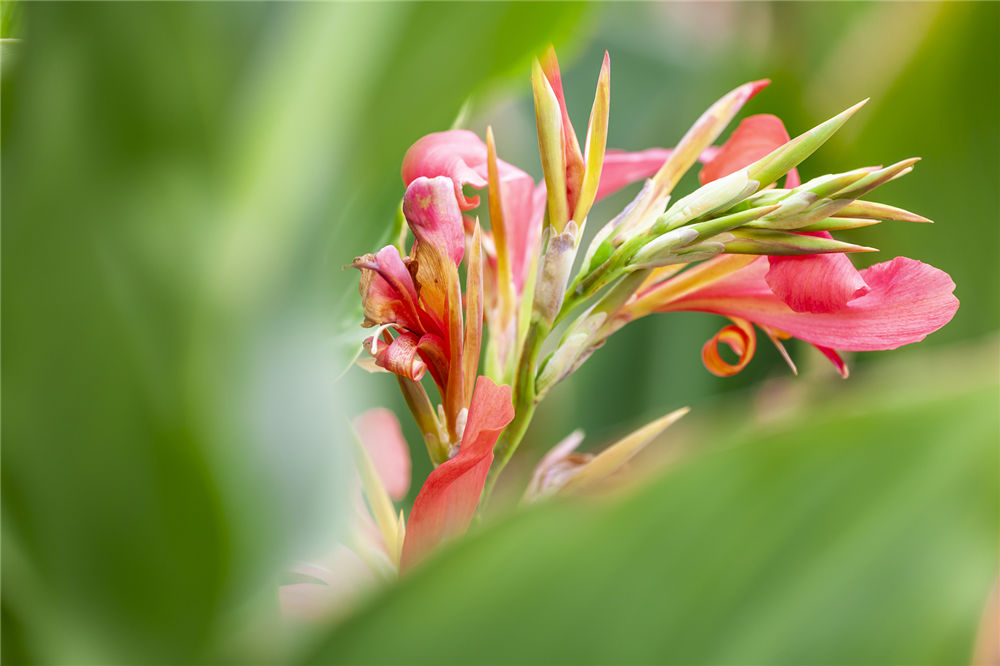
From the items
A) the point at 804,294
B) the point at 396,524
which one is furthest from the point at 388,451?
the point at 804,294

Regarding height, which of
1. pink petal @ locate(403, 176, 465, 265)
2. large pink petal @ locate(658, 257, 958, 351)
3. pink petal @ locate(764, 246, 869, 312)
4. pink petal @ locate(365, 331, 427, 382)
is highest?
pink petal @ locate(403, 176, 465, 265)

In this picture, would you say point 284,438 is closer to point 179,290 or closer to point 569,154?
point 179,290

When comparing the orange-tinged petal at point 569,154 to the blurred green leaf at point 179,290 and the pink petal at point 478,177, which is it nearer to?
the pink petal at point 478,177

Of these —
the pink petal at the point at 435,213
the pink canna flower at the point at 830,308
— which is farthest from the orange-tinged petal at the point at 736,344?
the pink petal at the point at 435,213

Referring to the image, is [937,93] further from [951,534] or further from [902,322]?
[951,534]

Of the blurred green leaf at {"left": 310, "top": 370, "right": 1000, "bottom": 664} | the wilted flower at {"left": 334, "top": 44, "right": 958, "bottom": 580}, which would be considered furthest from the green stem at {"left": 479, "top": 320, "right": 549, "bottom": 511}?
the blurred green leaf at {"left": 310, "top": 370, "right": 1000, "bottom": 664}

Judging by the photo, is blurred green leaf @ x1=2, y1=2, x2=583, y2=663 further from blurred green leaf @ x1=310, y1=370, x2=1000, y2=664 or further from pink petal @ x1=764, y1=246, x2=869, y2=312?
pink petal @ x1=764, y1=246, x2=869, y2=312

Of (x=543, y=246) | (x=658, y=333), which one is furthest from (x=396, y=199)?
(x=658, y=333)
